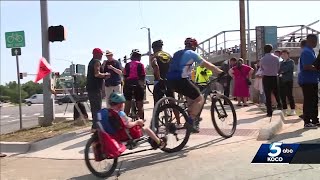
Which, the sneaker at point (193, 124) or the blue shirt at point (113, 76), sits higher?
the blue shirt at point (113, 76)

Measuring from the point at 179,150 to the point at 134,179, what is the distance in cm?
134

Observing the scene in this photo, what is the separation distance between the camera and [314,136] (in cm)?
757

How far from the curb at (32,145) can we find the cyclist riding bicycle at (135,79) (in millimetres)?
1409

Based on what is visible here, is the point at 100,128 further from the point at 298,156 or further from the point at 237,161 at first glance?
the point at 298,156

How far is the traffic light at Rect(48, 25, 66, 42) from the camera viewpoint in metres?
12.7

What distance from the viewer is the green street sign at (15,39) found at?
42.4 ft

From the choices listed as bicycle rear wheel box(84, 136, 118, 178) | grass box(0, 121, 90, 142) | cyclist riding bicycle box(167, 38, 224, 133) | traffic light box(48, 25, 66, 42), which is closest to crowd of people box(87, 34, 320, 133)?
cyclist riding bicycle box(167, 38, 224, 133)

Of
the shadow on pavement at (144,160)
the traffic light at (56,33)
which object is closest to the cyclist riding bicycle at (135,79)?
Result: the shadow on pavement at (144,160)

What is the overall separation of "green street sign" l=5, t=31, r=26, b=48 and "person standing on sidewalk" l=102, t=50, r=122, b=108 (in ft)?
11.9

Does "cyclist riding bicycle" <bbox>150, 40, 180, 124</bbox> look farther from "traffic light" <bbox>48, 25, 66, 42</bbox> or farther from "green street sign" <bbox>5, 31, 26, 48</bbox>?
"green street sign" <bbox>5, 31, 26, 48</bbox>

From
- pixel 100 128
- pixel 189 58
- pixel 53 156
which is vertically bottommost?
pixel 53 156

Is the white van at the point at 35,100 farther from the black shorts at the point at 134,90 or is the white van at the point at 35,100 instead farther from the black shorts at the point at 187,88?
the black shorts at the point at 187,88

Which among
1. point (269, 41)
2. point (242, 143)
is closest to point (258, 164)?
point (242, 143)

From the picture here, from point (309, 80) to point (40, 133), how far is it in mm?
6360
